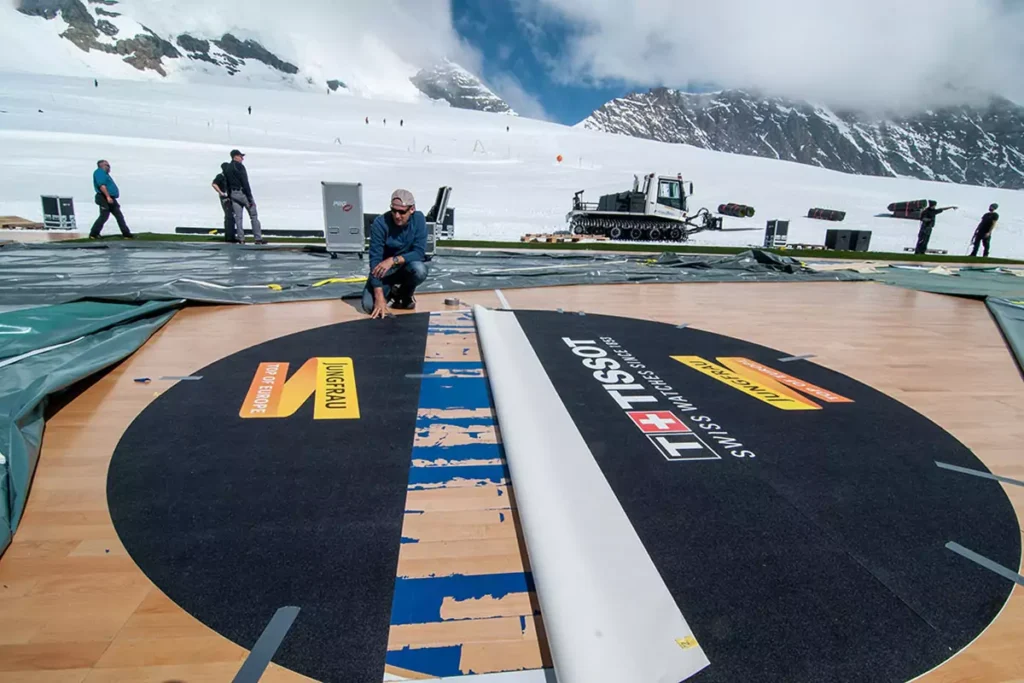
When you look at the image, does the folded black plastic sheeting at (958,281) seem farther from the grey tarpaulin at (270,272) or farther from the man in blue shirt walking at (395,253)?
the man in blue shirt walking at (395,253)

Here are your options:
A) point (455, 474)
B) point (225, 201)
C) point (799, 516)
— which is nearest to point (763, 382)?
point (799, 516)

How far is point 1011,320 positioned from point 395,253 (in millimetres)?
4146

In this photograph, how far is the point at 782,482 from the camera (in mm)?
1502

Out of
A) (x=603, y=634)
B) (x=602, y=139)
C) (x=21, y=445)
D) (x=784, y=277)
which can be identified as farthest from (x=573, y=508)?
(x=602, y=139)

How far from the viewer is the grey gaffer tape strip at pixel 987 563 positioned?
3.83 ft

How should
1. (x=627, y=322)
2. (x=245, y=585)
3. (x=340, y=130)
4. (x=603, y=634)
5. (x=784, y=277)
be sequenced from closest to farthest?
(x=603, y=634) < (x=245, y=585) < (x=627, y=322) < (x=784, y=277) < (x=340, y=130)

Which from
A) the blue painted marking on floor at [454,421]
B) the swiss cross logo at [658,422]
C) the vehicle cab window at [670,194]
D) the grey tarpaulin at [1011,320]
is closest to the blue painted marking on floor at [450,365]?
the blue painted marking on floor at [454,421]

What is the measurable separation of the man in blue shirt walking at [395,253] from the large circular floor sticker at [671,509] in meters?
1.06

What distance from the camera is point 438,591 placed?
107 centimetres

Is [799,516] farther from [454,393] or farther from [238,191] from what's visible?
[238,191]

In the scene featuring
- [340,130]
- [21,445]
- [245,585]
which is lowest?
[245,585]

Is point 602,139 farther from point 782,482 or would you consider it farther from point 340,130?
point 782,482

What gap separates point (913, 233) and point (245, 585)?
20.4 meters

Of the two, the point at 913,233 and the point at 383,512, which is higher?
the point at 913,233
